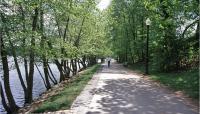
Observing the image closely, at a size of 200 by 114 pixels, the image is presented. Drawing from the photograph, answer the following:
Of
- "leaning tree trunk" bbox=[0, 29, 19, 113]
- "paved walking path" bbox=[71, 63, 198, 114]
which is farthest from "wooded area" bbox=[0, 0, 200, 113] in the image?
"paved walking path" bbox=[71, 63, 198, 114]

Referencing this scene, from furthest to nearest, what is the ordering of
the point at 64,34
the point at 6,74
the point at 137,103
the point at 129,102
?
1. the point at 64,34
2. the point at 6,74
3. the point at 129,102
4. the point at 137,103

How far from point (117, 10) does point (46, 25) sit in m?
31.4

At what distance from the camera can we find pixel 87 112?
39.2ft

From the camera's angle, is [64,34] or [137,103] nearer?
[137,103]

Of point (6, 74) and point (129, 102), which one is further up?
point (6, 74)

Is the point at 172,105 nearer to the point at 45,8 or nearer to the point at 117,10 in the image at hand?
the point at 45,8

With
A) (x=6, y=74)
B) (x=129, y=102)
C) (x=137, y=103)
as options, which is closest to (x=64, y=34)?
(x=6, y=74)

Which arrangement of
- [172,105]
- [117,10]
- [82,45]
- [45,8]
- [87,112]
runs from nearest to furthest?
[87,112]
[172,105]
[45,8]
[82,45]
[117,10]

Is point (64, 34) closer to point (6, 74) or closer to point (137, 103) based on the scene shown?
point (6, 74)

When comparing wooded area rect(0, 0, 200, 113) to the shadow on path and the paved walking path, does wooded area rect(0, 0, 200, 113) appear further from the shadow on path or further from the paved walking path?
the shadow on path

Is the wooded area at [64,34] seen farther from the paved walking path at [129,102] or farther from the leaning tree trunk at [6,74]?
the paved walking path at [129,102]

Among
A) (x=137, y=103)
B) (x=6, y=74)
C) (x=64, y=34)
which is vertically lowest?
(x=137, y=103)

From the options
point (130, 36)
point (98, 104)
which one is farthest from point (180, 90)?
point (130, 36)

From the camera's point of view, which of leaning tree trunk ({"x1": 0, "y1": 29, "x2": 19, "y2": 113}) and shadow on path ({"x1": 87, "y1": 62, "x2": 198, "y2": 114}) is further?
leaning tree trunk ({"x1": 0, "y1": 29, "x2": 19, "y2": 113})
